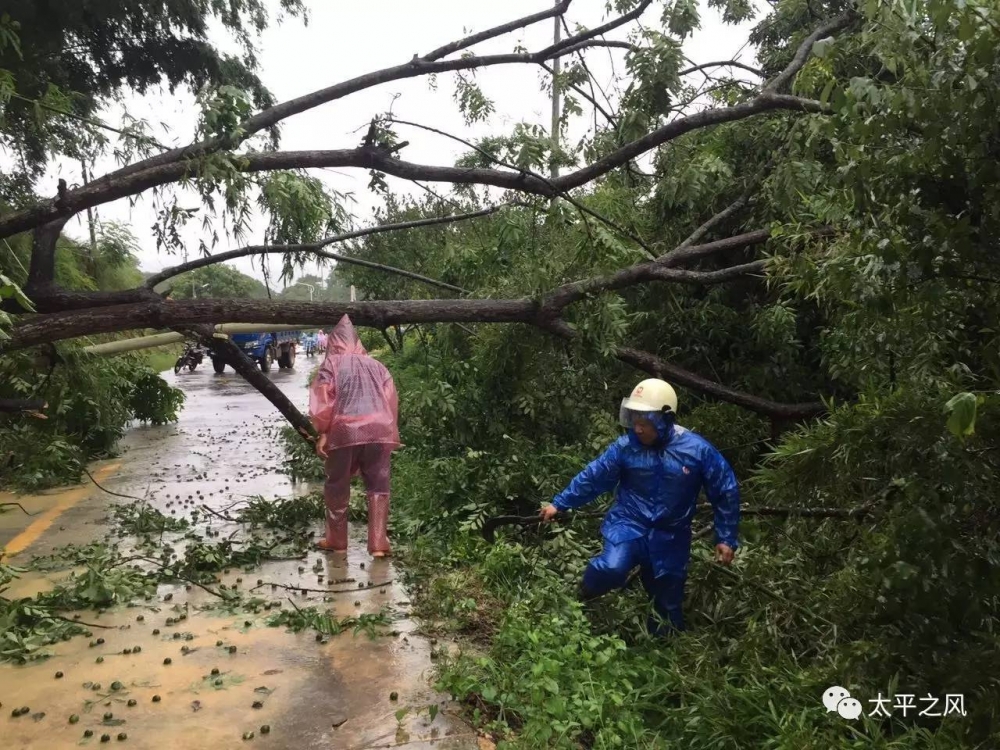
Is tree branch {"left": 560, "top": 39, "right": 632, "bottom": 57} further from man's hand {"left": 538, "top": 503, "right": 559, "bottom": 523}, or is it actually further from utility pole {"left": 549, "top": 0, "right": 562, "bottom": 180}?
man's hand {"left": 538, "top": 503, "right": 559, "bottom": 523}

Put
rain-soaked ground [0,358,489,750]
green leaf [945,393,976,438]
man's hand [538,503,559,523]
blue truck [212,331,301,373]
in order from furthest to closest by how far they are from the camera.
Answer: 1. blue truck [212,331,301,373]
2. man's hand [538,503,559,523]
3. rain-soaked ground [0,358,489,750]
4. green leaf [945,393,976,438]

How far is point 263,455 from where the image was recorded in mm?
10453

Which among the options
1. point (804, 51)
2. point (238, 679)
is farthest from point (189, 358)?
point (238, 679)

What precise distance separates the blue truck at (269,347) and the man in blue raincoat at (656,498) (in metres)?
23.6

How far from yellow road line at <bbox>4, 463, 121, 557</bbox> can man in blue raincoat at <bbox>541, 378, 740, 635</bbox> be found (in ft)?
14.9

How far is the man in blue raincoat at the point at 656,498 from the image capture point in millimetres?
3908

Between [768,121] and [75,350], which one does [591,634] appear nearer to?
[768,121]

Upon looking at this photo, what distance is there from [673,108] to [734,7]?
167 centimetres

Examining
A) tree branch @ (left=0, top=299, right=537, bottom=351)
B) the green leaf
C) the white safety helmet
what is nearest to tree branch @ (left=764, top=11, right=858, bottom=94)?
tree branch @ (left=0, top=299, right=537, bottom=351)

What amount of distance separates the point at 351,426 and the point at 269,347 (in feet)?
80.0

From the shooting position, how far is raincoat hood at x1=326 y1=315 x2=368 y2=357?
5.84 meters

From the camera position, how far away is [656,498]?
156 inches

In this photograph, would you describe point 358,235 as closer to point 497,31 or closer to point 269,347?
point 497,31

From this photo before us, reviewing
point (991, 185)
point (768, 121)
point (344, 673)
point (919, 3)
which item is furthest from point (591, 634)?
point (768, 121)
